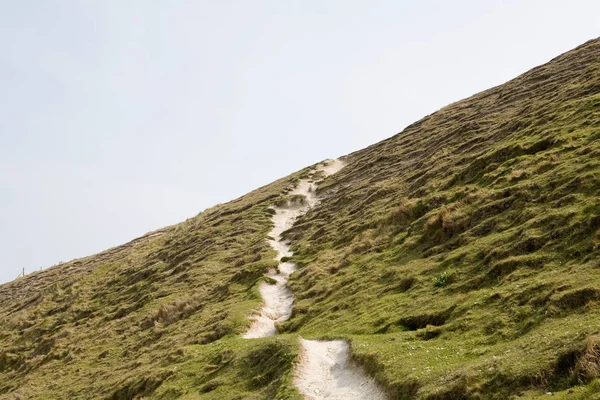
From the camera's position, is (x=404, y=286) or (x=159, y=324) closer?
(x=404, y=286)

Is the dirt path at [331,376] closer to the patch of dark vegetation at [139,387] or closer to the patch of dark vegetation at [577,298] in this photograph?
the patch of dark vegetation at [577,298]

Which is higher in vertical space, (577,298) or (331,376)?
(577,298)

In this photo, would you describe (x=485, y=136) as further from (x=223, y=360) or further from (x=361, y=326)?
(x=223, y=360)

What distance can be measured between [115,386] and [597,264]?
91.5 ft

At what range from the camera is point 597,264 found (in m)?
20.0

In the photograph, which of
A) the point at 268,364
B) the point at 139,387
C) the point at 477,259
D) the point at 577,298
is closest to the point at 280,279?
the point at 139,387

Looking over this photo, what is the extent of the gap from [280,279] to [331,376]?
2245 centimetres

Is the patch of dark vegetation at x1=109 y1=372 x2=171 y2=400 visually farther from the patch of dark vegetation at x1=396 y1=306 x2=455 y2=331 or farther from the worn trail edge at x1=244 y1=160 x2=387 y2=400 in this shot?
the patch of dark vegetation at x1=396 y1=306 x2=455 y2=331

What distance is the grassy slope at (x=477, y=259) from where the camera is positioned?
16.5 metres

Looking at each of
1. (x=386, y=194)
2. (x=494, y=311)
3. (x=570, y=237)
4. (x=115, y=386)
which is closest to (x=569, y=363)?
A: (x=494, y=311)

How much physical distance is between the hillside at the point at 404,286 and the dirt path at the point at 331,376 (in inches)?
21.9

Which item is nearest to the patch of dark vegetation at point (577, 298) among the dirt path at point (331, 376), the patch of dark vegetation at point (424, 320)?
the patch of dark vegetation at point (424, 320)

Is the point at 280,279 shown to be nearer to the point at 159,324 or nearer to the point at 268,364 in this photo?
the point at 159,324

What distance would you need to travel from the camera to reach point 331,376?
2181 centimetres
